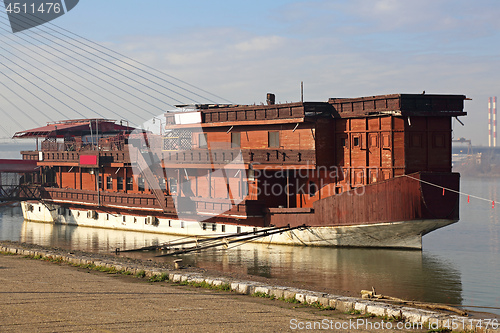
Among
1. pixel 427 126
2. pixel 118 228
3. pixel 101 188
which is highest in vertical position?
pixel 427 126

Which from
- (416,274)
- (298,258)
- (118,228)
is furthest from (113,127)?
(416,274)

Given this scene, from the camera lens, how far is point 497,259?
30.6m

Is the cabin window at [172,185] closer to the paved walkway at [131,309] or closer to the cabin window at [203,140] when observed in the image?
the cabin window at [203,140]

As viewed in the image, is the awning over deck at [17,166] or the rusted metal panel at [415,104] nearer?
the rusted metal panel at [415,104]

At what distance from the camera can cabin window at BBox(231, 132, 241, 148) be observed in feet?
125

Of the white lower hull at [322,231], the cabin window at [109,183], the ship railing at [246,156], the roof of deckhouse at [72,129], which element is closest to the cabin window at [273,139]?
the ship railing at [246,156]

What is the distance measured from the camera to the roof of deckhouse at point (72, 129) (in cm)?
5991

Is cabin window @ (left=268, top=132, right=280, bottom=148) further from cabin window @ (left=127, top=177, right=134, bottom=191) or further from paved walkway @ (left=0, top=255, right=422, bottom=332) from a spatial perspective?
paved walkway @ (left=0, top=255, right=422, bottom=332)

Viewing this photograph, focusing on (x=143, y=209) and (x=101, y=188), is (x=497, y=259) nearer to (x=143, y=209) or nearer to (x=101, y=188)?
(x=143, y=209)

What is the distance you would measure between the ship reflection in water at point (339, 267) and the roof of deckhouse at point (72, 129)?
2323 cm

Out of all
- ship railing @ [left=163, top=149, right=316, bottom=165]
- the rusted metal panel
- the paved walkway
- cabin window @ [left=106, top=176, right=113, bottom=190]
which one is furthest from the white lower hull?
the paved walkway

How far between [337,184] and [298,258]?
5933 millimetres

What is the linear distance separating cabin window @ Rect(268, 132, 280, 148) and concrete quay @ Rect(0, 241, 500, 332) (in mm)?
16743

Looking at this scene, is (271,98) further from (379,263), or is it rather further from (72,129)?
(72,129)
